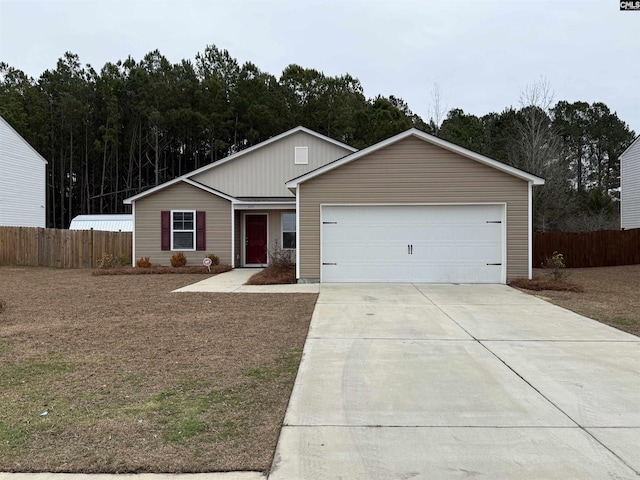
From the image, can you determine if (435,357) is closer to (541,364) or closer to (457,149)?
(541,364)

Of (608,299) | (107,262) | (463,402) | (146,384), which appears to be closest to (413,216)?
(608,299)

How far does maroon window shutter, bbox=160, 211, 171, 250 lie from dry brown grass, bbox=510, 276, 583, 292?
12.0m

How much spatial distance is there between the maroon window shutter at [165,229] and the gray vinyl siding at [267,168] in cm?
263

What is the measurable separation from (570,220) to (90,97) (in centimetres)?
3745

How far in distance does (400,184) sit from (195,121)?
2858 cm

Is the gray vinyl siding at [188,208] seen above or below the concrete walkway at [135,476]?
above

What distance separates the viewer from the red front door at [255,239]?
19.3 m

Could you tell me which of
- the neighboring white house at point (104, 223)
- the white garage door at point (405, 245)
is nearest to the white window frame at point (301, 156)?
the white garage door at point (405, 245)

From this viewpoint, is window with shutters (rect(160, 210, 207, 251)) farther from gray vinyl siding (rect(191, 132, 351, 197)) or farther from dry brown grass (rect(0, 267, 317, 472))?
dry brown grass (rect(0, 267, 317, 472))

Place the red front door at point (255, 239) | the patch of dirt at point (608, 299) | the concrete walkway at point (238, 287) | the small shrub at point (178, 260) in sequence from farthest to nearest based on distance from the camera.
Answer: the red front door at point (255, 239) → the small shrub at point (178, 260) → the concrete walkway at point (238, 287) → the patch of dirt at point (608, 299)

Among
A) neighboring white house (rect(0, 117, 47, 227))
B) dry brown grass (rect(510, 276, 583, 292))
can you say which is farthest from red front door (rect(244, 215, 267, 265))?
neighboring white house (rect(0, 117, 47, 227))

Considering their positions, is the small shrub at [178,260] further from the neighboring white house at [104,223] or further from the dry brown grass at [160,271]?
the neighboring white house at [104,223]

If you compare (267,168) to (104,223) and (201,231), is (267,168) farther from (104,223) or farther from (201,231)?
(104,223)

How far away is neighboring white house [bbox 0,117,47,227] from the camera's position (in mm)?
26203
